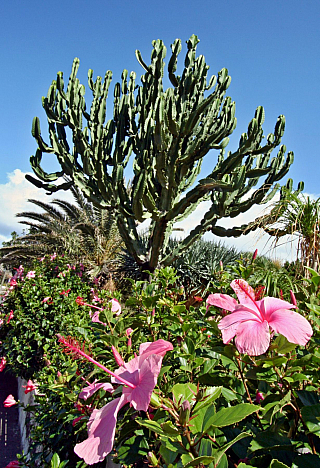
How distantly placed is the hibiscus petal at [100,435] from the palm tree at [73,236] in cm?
821

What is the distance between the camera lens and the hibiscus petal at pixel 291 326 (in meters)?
0.58

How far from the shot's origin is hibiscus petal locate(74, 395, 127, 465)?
1.72ft

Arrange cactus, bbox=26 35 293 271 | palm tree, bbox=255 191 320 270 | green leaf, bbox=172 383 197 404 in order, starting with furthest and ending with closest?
1. cactus, bbox=26 35 293 271
2. palm tree, bbox=255 191 320 270
3. green leaf, bbox=172 383 197 404

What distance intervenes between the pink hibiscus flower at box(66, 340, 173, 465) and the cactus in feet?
18.1

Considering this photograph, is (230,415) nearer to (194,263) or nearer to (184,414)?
(184,414)

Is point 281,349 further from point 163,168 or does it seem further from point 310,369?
point 163,168

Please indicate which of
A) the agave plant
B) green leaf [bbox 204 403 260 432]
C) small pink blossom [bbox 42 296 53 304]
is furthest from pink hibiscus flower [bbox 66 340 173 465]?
the agave plant

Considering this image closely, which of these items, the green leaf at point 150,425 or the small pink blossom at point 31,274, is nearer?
the green leaf at point 150,425

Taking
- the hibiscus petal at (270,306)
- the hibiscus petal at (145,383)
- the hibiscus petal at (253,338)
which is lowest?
the hibiscus petal at (145,383)

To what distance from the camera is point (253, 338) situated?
0.59 m

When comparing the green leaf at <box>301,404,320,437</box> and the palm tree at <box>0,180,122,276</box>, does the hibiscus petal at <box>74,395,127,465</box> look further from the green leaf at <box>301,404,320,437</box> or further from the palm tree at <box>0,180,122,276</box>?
the palm tree at <box>0,180,122,276</box>

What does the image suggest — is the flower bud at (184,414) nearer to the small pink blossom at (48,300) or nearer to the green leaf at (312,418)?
the green leaf at (312,418)

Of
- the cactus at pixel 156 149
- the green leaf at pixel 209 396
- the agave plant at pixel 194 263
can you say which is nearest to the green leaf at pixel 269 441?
the green leaf at pixel 209 396

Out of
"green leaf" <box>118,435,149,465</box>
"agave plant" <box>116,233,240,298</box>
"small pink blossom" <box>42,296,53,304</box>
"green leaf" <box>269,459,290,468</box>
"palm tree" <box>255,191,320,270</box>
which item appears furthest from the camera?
"agave plant" <box>116,233,240,298</box>
